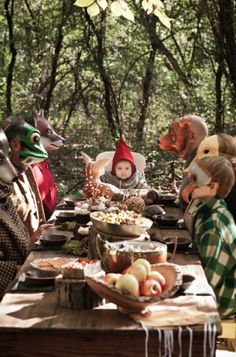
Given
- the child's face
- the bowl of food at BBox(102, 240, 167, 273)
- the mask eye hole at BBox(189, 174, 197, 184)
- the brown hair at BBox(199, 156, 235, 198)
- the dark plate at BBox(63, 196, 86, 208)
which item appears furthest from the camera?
the child's face

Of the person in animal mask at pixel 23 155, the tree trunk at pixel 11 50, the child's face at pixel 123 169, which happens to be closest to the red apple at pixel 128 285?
the person in animal mask at pixel 23 155

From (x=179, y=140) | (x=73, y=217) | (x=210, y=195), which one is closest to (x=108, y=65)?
(x=179, y=140)

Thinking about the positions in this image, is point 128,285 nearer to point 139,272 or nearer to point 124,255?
point 139,272

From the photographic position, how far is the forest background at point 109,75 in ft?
36.7

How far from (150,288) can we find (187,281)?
1.67 feet

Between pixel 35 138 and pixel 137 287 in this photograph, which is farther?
pixel 35 138

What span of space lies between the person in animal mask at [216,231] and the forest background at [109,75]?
6.31 metres

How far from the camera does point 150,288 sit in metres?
2.55

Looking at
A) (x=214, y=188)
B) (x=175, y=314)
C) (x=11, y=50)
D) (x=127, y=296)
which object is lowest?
(x=175, y=314)

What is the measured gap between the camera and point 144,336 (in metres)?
Result: 2.51

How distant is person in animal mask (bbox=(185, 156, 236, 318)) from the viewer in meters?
3.65

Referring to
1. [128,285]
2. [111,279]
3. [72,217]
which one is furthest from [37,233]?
[128,285]

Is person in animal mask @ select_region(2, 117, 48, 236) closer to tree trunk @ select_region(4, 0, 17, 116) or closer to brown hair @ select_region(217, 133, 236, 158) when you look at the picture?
brown hair @ select_region(217, 133, 236, 158)

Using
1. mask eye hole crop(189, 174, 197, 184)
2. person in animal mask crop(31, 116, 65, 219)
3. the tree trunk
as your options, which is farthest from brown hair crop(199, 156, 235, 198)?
the tree trunk
